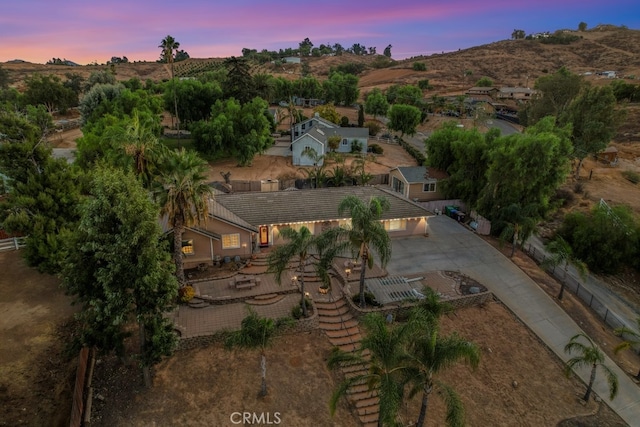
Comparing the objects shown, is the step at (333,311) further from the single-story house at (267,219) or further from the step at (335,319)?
the single-story house at (267,219)

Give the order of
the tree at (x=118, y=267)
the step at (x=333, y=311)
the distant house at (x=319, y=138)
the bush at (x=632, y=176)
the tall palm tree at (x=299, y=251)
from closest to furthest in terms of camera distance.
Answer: the tree at (x=118, y=267) → the tall palm tree at (x=299, y=251) → the step at (x=333, y=311) → the bush at (x=632, y=176) → the distant house at (x=319, y=138)

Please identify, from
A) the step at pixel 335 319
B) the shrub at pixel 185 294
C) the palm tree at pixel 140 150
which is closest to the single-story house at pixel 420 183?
the step at pixel 335 319

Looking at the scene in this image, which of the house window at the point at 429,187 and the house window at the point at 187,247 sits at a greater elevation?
the house window at the point at 429,187

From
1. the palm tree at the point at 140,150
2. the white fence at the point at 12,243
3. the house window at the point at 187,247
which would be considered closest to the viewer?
the palm tree at the point at 140,150

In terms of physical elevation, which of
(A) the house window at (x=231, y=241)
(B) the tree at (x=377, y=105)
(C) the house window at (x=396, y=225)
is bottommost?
(C) the house window at (x=396, y=225)

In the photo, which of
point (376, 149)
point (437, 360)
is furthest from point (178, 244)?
point (376, 149)

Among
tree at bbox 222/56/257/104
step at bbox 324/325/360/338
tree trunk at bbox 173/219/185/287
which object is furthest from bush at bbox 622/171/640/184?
tree trunk at bbox 173/219/185/287

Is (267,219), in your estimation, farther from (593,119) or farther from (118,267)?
(593,119)

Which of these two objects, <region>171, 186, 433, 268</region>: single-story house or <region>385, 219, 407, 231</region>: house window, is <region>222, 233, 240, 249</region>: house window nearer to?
<region>171, 186, 433, 268</region>: single-story house
